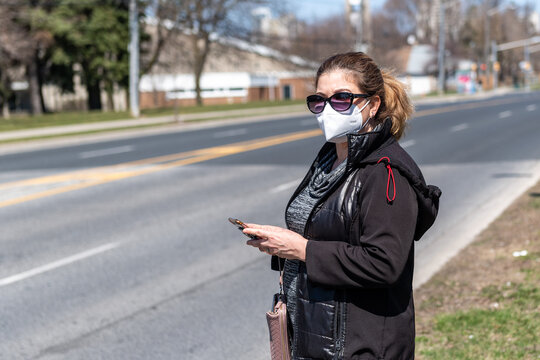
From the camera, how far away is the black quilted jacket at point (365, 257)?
231 centimetres

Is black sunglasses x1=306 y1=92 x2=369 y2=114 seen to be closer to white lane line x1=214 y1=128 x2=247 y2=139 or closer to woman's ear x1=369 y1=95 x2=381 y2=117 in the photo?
woman's ear x1=369 y1=95 x2=381 y2=117

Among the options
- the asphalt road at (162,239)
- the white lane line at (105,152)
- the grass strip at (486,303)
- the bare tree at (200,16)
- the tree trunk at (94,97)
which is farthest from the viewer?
the tree trunk at (94,97)

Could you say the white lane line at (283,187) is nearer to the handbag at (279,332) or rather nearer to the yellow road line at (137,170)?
the yellow road line at (137,170)

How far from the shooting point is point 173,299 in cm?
635

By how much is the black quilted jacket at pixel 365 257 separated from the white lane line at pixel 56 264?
Answer: 17.2ft

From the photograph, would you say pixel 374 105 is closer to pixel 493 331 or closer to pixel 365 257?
pixel 365 257

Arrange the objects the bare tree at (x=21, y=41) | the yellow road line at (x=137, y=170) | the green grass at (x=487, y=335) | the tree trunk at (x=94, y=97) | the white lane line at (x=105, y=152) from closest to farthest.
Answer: the green grass at (x=487, y=335)
the yellow road line at (x=137, y=170)
the white lane line at (x=105, y=152)
the bare tree at (x=21, y=41)
the tree trunk at (x=94, y=97)

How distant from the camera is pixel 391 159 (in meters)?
2.39

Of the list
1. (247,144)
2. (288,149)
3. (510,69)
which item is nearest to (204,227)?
(288,149)

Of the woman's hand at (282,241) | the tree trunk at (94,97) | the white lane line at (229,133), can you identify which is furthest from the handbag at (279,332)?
the tree trunk at (94,97)

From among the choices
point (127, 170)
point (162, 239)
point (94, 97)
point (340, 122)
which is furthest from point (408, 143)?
point (94, 97)

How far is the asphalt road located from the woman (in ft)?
8.63

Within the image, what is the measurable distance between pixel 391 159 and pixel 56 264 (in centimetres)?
591

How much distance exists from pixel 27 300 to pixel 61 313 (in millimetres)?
573
